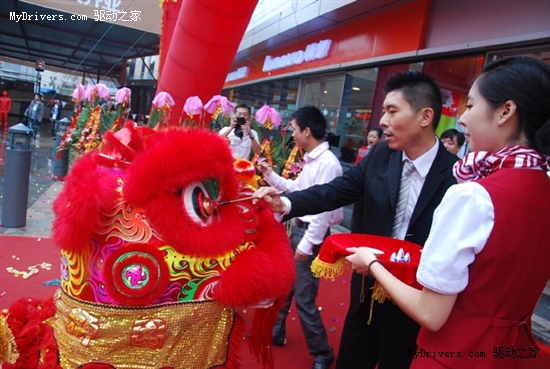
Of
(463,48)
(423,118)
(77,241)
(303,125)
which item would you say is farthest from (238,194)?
(463,48)

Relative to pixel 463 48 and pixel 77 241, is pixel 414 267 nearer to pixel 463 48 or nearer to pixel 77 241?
pixel 77 241

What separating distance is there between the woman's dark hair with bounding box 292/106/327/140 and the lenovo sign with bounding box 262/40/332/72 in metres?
5.46

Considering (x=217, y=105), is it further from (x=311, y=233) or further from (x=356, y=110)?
(x=356, y=110)

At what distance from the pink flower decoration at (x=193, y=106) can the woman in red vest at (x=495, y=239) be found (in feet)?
12.9

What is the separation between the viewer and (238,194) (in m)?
1.48

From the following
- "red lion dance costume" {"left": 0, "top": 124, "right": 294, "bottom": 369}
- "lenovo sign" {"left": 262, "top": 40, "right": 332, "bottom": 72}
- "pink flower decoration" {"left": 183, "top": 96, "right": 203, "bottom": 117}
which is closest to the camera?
"red lion dance costume" {"left": 0, "top": 124, "right": 294, "bottom": 369}

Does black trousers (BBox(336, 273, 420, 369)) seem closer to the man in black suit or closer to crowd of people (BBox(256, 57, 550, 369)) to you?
the man in black suit

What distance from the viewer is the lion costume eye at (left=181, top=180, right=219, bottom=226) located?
4.17ft

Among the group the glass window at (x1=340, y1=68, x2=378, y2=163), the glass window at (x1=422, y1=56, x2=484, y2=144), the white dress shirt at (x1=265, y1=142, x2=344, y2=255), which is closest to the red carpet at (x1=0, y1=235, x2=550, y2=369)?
the white dress shirt at (x1=265, y1=142, x2=344, y2=255)

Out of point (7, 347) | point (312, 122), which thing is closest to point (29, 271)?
point (7, 347)

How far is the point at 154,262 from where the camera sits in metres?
1.24

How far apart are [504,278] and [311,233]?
1506 mm

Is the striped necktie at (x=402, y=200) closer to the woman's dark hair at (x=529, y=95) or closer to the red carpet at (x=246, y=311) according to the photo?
the woman's dark hair at (x=529, y=95)

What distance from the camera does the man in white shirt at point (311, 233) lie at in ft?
8.13
